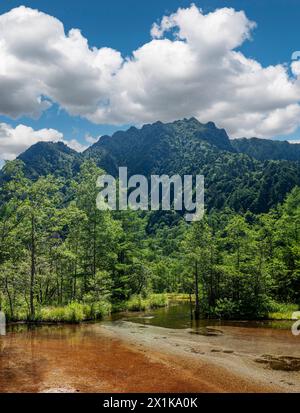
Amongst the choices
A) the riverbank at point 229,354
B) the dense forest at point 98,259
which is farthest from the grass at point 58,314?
the riverbank at point 229,354

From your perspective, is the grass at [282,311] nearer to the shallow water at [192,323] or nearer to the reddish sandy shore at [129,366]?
the shallow water at [192,323]

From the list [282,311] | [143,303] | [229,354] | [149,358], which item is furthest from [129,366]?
[143,303]

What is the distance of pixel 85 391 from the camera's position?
42.8 feet

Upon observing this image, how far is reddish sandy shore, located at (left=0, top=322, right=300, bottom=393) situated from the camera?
45.1 ft

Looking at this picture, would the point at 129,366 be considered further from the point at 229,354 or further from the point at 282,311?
the point at 282,311

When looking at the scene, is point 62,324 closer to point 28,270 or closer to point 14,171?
point 28,270

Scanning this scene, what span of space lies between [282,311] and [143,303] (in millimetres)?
16689

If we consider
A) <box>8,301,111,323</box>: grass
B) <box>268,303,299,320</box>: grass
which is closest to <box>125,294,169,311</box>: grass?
<box>8,301,111,323</box>: grass

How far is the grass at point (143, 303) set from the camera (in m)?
44.3

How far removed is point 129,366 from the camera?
1686 cm

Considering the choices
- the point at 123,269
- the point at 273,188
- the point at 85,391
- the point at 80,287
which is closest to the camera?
the point at 85,391
